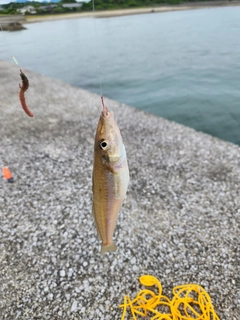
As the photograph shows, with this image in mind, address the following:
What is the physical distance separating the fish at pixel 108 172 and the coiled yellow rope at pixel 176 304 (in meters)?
2.47

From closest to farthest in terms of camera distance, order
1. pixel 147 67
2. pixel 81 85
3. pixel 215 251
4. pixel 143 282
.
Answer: pixel 143 282, pixel 215 251, pixel 81 85, pixel 147 67

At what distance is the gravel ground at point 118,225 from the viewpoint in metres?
5.15

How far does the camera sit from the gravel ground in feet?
16.9

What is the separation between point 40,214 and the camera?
6.99 metres

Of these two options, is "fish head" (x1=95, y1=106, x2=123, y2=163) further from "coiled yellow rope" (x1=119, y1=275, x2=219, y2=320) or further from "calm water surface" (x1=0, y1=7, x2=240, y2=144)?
"calm water surface" (x1=0, y1=7, x2=240, y2=144)

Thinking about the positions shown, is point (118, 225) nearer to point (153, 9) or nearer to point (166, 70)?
point (166, 70)

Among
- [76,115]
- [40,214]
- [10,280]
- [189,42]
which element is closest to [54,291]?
[10,280]

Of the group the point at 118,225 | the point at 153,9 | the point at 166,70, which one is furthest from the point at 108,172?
the point at 153,9

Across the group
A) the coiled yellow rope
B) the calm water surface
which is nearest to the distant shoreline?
the calm water surface

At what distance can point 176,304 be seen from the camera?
4.91 metres

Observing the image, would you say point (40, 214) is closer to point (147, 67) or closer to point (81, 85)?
point (81, 85)

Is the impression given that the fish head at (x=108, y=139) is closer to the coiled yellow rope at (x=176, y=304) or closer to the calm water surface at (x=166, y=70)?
the coiled yellow rope at (x=176, y=304)

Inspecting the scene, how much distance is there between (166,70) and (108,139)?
2409cm

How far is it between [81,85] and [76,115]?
31.5 feet
